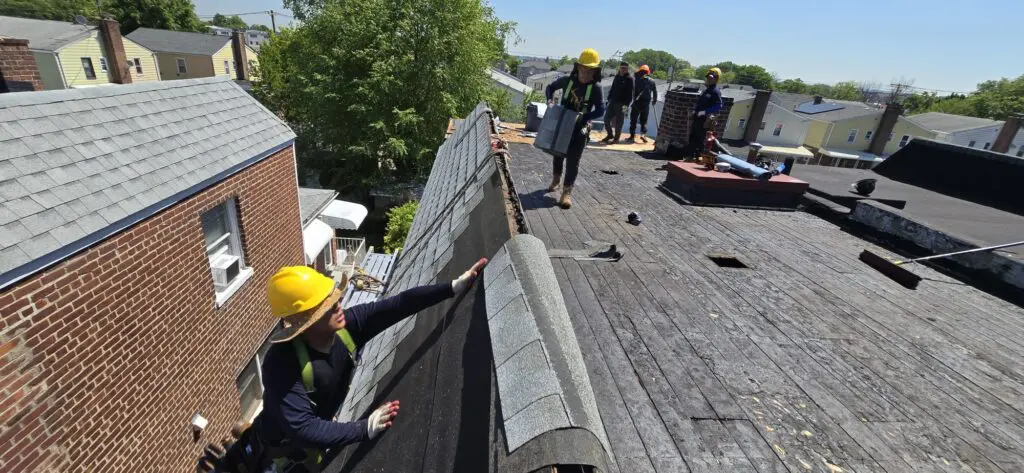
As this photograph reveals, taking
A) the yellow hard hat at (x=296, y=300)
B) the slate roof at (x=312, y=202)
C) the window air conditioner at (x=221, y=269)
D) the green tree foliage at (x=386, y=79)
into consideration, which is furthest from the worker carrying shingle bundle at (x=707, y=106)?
the green tree foliage at (x=386, y=79)

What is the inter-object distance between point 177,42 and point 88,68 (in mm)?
9870

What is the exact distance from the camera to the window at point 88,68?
3142 cm

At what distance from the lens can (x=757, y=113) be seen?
3291 centimetres

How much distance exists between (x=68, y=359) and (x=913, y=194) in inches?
521

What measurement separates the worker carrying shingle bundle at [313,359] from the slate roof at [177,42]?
162 feet

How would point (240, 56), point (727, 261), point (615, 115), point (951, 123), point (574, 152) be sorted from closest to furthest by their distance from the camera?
1. point (727, 261)
2. point (574, 152)
3. point (615, 115)
4. point (240, 56)
5. point (951, 123)

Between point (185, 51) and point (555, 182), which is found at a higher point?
point (555, 182)

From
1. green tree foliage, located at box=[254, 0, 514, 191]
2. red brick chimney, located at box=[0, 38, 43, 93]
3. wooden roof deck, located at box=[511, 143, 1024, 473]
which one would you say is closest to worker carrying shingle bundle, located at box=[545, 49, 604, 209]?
wooden roof deck, located at box=[511, 143, 1024, 473]

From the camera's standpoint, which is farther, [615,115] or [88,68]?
[88,68]

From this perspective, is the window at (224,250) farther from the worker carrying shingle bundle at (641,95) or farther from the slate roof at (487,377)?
the worker carrying shingle bundle at (641,95)

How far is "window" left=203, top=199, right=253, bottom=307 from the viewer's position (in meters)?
7.61

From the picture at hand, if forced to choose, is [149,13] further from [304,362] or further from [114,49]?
[304,362]

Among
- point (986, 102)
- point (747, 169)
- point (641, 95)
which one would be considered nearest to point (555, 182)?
point (747, 169)

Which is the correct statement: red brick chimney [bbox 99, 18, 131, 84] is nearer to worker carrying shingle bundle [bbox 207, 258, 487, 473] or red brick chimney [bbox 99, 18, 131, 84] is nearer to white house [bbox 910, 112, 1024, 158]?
worker carrying shingle bundle [bbox 207, 258, 487, 473]
